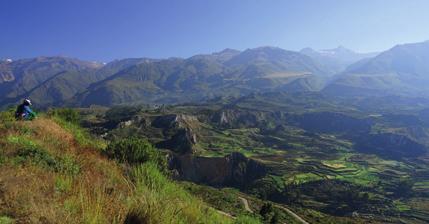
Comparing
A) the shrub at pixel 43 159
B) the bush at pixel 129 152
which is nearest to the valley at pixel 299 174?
the bush at pixel 129 152

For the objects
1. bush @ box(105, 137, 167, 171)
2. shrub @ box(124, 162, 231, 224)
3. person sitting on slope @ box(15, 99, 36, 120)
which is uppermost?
person sitting on slope @ box(15, 99, 36, 120)

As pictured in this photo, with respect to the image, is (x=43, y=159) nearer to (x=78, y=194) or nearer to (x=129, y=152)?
(x=78, y=194)

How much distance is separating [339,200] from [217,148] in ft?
207

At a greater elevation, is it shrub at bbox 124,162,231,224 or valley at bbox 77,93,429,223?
shrub at bbox 124,162,231,224

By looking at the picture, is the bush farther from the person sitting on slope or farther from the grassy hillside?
the person sitting on slope

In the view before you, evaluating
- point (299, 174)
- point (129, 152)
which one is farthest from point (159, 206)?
point (299, 174)

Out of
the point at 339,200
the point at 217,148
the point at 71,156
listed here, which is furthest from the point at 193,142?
the point at 71,156

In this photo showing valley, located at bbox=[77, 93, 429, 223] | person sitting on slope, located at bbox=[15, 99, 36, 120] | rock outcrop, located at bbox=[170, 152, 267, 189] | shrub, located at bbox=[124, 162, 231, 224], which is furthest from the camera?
rock outcrop, located at bbox=[170, 152, 267, 189]

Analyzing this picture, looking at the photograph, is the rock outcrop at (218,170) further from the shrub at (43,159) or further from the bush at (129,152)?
the shrub at (43,159)

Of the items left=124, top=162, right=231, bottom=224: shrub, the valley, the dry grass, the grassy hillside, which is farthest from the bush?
the valley

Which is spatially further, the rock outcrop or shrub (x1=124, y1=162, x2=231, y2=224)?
the rock outcrop

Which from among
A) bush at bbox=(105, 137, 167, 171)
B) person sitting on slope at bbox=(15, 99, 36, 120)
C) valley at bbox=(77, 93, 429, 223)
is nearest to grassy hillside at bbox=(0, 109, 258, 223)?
bush at bbox=(105, 137, 167, 171)

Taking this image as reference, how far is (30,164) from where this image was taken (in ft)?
30.3

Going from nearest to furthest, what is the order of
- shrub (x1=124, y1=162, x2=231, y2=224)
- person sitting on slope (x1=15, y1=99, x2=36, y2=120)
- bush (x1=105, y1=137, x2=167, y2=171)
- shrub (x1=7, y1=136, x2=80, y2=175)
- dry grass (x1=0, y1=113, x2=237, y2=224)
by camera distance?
dry grass (x1=0, y1=113, x2=237, y2=224) → shrub (x1=124, y1=162, x2=231, y2=224) → shrub (x1=7, y1=136, x2=80, y2=175) → bush (x1=105, y1=137, x2=167, y2=171) → person sitting on slope (x1=15, y1=99, x2=36, y2=120)
